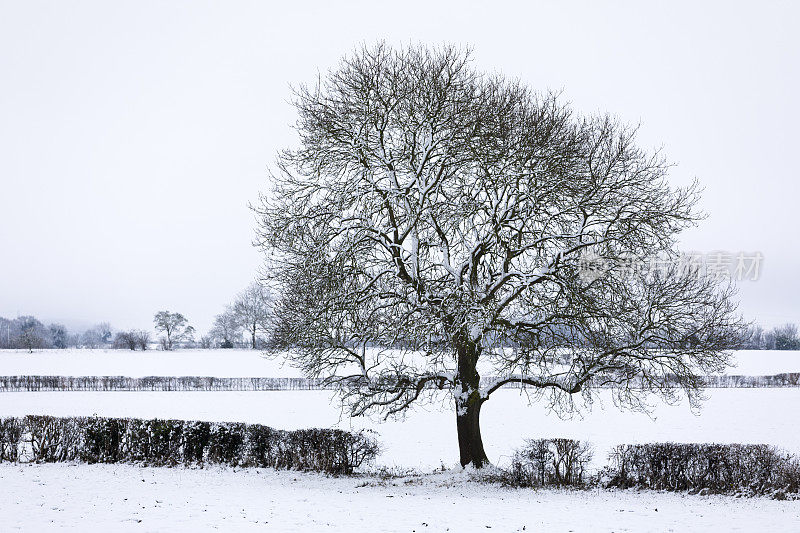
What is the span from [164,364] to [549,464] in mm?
59911

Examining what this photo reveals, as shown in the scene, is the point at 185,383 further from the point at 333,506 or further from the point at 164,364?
the point at 333,506

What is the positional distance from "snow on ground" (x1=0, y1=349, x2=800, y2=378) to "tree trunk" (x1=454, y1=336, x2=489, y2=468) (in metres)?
36.4

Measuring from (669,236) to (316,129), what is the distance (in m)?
8.81

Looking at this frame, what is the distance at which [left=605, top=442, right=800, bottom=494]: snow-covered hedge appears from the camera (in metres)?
12.9

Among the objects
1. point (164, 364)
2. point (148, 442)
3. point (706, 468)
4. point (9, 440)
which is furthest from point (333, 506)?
point (164, 364)

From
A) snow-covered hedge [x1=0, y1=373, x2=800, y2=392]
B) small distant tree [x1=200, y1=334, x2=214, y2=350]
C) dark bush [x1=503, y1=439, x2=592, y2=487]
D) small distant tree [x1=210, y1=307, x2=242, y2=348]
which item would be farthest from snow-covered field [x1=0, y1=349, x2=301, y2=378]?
dark bush [x1=503, y1=439, x2=592, y2=487]

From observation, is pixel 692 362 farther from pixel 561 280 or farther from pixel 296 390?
pixel 296 390

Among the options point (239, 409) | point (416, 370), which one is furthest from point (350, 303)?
point (239, 409)

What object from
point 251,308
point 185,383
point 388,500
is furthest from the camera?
point 251,308

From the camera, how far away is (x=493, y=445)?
72.8ft

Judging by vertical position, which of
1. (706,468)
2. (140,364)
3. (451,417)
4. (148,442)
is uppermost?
(140,364)

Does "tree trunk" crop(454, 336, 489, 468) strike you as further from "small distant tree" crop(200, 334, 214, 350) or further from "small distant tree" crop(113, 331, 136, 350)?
"small distant tree" crop(200, 334, 214, 350)

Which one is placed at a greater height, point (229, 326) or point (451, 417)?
point (229, 326)

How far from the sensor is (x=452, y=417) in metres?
30.8
